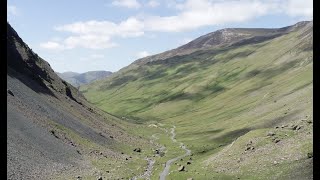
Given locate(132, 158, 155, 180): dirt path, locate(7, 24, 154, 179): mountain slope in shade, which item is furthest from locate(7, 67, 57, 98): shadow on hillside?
locate(132, 158, 155, 180): dirt path

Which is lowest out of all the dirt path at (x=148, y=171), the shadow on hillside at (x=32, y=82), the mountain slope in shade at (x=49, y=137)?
the dirt path at (x=148, y=171)

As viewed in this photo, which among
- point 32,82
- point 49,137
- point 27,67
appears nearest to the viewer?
point 49,137

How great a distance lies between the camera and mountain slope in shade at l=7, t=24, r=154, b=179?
251ft

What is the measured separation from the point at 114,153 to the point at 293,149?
51.2 meters

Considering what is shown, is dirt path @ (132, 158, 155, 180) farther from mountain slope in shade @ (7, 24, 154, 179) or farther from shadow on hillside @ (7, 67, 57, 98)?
shadow on hillside @ (7, 67, 57, 98)

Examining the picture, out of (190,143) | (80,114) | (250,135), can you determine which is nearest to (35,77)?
(80,114)

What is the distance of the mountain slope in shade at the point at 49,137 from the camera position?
7656 cm

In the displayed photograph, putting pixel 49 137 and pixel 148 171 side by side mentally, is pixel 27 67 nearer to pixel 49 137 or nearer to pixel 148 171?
pixel 49 137

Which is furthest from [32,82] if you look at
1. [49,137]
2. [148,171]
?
[148,171]

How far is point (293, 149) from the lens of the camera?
7444 cm

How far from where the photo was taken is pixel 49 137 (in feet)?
313

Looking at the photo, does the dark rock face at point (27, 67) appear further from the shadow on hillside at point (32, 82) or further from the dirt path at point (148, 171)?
the dirt path at point (148, 171)

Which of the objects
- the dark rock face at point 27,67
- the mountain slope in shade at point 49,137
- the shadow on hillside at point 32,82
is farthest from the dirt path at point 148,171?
the dark rock face at point 27,67
